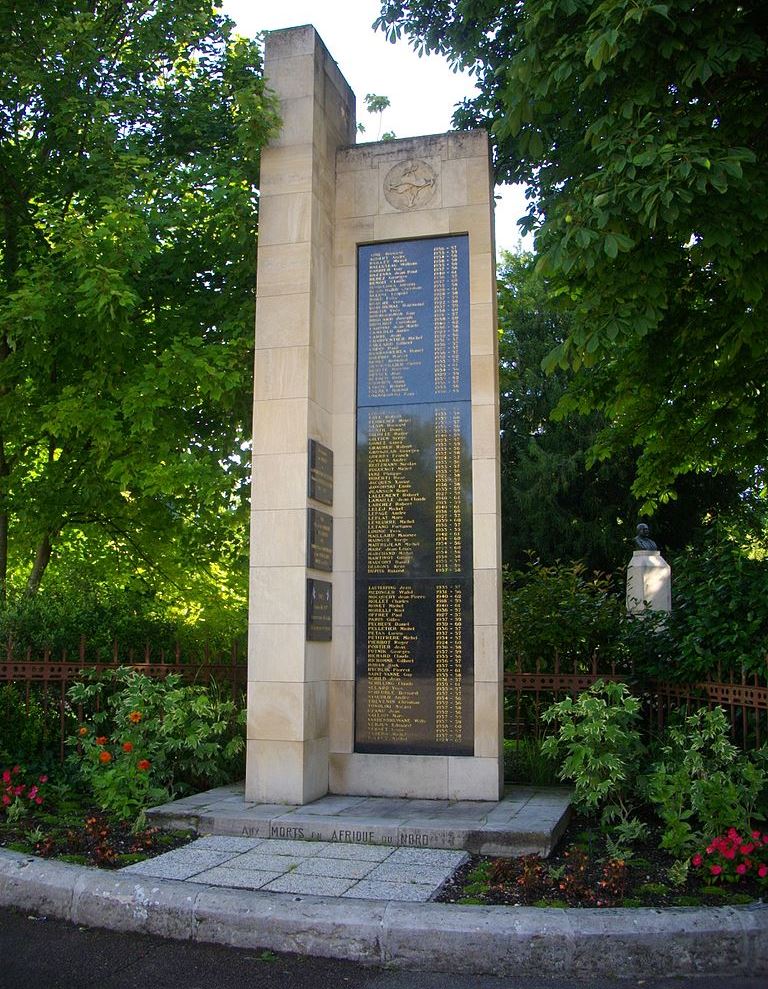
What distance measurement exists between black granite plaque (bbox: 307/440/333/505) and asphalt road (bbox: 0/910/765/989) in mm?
4350

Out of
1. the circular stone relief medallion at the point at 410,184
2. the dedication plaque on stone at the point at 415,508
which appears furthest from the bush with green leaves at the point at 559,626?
the circular stone relief medallion at the point at 410,184

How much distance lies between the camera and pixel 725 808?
20.8 ft

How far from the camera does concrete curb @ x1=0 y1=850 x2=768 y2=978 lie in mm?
4945

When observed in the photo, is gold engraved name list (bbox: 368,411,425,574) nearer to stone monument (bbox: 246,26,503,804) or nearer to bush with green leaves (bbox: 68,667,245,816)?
stone monument (bbox: 246,26,503,804)

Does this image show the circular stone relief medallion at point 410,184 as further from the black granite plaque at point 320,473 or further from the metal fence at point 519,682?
the metal fence at point 519,682

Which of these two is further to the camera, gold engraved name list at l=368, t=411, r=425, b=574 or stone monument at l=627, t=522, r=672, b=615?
stone monument at l=627, t=522, r=672, b=615

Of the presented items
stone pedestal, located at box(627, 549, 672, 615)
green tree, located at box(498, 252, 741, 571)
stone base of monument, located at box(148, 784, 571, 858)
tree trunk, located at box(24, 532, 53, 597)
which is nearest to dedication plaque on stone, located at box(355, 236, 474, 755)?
stone base of monument, located at box(148, 784, 571, 858)

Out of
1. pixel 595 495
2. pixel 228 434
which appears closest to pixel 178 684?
pixel 228 434

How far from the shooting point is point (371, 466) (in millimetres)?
9109

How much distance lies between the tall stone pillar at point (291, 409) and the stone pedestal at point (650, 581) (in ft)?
24.0

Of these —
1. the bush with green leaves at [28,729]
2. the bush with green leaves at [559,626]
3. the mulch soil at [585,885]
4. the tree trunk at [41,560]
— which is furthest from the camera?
the tree trunk at [41,560]

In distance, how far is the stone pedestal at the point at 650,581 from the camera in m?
14.2

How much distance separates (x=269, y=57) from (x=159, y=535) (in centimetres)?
770

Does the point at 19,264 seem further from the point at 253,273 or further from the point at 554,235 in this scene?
the point at 554,235
